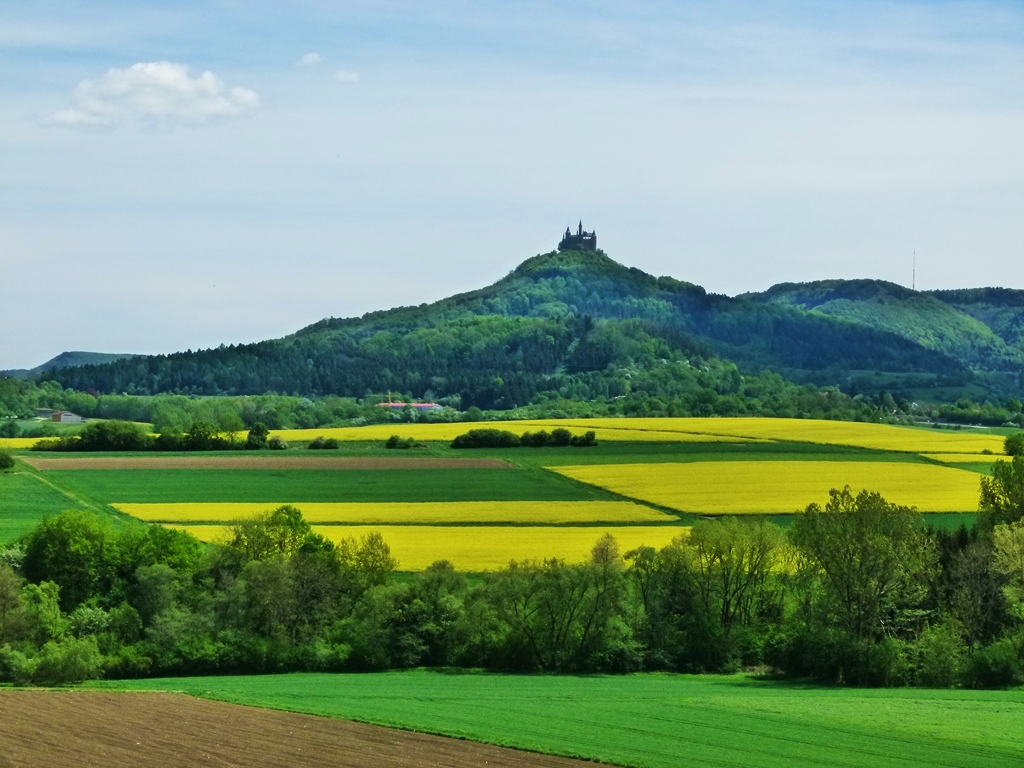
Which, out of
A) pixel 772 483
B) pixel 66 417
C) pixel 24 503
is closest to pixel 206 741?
pixel 24 503

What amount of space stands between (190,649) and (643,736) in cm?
2108

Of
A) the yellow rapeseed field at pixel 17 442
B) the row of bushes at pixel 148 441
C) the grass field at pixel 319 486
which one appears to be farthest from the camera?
the row of bushes at pixel 148 441

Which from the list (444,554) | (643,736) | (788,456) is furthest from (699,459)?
(643,736)

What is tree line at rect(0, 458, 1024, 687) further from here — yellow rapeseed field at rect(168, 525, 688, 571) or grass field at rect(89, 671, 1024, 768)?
yellow rapeseed field at rect(168, 525, 688, 571)

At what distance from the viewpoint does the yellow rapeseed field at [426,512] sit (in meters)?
77.0

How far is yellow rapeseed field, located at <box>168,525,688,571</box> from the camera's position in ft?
213

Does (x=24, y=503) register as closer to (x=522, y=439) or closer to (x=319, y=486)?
(x=319, y=486)

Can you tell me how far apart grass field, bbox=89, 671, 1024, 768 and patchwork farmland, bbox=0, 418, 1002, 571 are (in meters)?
15.8

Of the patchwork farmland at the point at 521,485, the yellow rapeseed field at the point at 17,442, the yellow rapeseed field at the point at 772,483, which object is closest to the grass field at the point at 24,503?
the patchwork farmland at the point at 521,485

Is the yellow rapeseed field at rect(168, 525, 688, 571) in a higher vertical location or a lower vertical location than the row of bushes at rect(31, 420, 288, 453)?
lower

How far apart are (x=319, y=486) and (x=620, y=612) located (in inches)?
1521

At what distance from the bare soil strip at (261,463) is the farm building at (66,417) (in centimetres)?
4406

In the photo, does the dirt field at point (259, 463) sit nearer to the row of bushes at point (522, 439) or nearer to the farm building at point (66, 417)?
the row of bushes at point (522, 439)

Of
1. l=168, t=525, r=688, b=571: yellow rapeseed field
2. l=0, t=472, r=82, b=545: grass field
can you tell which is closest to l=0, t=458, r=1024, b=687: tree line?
l=168, t=525, r=688, b=571: yellow rapeseed field
